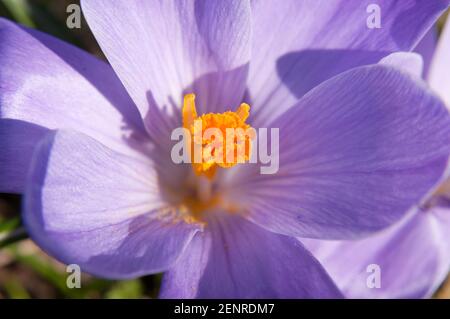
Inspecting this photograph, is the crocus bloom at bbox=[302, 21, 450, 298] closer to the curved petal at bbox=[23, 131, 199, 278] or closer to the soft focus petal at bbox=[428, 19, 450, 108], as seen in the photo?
the soft focus petal at bbox=[428, 19, 450, 108]

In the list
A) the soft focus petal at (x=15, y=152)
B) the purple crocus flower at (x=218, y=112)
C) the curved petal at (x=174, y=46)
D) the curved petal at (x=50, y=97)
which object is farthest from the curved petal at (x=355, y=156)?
the soft focus petal at (x=15, y=152)

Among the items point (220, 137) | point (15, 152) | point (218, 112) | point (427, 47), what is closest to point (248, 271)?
point (220, 137)

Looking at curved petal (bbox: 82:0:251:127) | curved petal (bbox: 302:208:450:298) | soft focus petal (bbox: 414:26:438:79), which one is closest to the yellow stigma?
curved petal (bbox: 82:0:251:127)

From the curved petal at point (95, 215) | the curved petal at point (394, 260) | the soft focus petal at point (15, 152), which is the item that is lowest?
the curved petal at point (394, 260)

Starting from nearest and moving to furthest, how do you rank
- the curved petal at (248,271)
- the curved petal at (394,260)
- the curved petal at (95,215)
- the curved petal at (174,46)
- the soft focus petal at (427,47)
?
the curved petal at (95,215) < the curved petal at (248,271) < the curved petal at (174,46) < the curved petal at (394,260) < the soft focus petal at (427,47)

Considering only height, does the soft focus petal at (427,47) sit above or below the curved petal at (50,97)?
above

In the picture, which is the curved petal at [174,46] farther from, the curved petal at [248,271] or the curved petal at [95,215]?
the curved petal at [248,271]

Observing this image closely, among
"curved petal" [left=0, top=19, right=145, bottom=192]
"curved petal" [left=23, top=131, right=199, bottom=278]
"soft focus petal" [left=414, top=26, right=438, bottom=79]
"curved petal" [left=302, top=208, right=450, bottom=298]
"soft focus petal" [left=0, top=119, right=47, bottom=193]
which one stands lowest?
"curved petal" [left=302, top=208, right=450, bottom=298]
